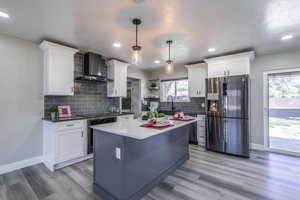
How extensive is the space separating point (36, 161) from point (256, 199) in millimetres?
3985

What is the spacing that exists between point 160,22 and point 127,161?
Result: 2.10 m

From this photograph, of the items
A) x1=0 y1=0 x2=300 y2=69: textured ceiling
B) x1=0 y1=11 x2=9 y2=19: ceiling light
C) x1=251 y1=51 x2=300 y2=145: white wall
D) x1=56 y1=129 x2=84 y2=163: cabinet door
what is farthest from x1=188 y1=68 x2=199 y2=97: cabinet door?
x1=0 y1=11 x2=9 y2=19: ceiling light

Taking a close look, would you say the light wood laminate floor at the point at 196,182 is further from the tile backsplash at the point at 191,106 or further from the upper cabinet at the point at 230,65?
the upper cabinet at the point at 230,65

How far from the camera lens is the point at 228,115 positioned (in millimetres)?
3553

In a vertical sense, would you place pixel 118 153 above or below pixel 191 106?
below

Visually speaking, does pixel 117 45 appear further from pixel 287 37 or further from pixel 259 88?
pixel 259 88

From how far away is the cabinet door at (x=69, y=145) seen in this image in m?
2.81

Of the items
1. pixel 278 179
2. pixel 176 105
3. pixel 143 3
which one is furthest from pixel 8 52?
pixel 278 179

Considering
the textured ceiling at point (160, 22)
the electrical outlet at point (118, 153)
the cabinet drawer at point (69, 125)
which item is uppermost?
the textured ceiling at point (160, 22)

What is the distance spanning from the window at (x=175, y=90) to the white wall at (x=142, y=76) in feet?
2.32

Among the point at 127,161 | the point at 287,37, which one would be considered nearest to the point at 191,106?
the point at 287,37

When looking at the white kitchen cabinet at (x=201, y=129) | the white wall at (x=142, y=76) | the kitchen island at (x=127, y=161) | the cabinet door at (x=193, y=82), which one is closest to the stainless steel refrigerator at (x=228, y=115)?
the white kitchen cabinet at (x=201, y=129)

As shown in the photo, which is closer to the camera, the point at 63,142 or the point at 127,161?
the point at 127,161

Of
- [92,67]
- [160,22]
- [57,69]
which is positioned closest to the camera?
[160,22]
